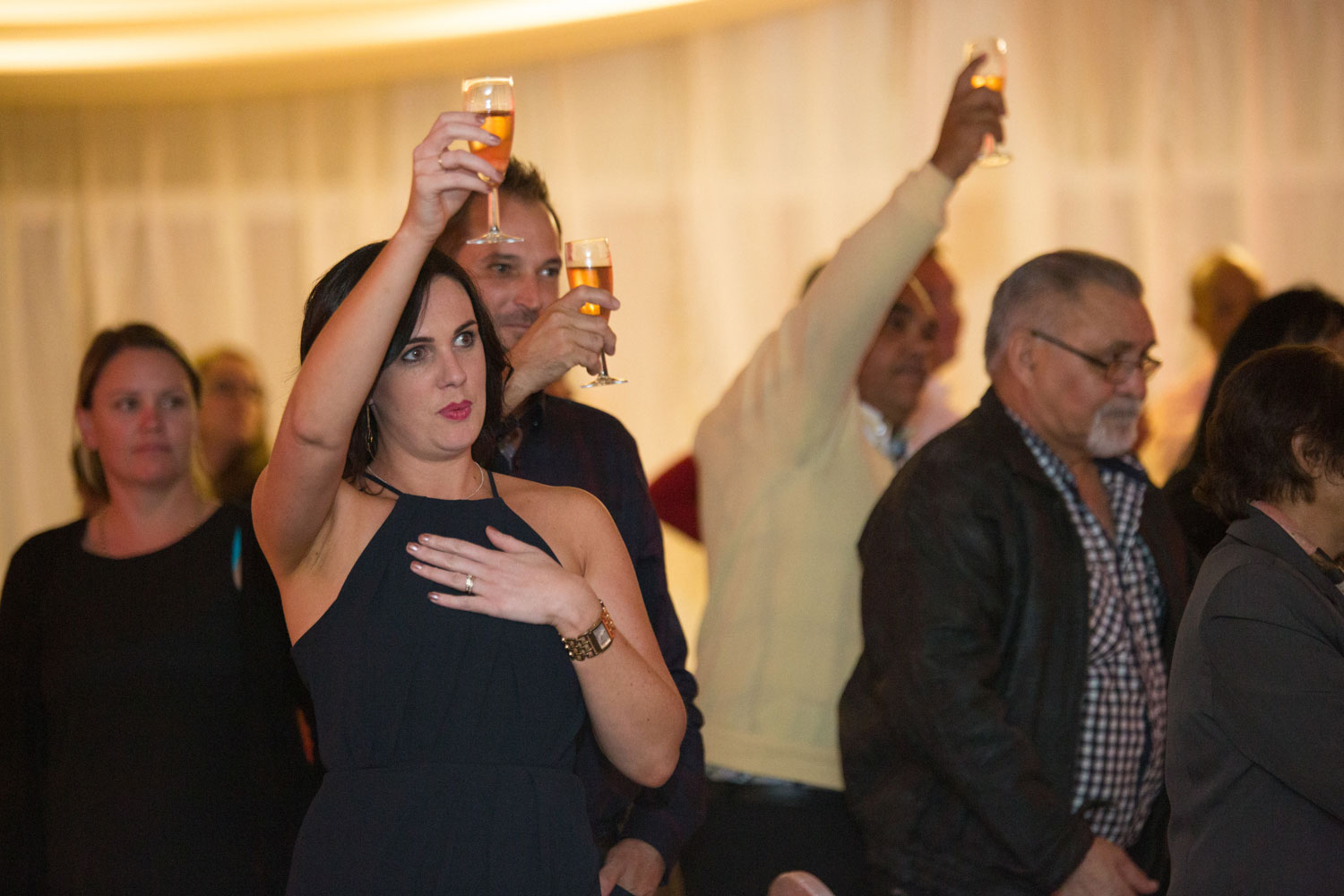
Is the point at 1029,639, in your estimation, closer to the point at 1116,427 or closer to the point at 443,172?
the point at 1116,427

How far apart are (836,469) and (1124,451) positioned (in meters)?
0.60

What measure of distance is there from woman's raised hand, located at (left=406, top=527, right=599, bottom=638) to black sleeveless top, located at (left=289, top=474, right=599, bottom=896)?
0.24 ft

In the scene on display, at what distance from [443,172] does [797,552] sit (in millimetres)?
1508

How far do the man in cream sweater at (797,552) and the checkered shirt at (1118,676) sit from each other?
0.42m

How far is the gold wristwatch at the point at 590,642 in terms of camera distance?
1.76 metres

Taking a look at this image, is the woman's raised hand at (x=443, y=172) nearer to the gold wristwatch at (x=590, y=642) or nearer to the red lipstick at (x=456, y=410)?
the red lipstick at (x=456, y=410)

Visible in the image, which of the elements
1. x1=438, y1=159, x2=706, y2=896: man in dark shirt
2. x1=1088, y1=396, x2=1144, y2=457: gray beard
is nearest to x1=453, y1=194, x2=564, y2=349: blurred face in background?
x1=438, y1=159, x2=706, y2=896: man in dark shirt

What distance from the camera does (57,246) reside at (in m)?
6.29

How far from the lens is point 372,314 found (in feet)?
5.36

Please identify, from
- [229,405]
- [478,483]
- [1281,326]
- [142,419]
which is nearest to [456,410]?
[478,483]

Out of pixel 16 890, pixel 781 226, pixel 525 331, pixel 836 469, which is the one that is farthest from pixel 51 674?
pixel 781 226

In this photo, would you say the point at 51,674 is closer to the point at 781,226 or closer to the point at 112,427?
the point at 112,427

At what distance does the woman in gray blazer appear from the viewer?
2021 millimetres

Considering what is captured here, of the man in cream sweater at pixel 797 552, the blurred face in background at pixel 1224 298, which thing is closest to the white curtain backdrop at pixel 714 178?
the blurred face in background at pixel 1224 298
